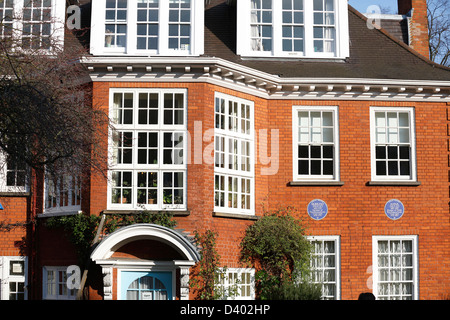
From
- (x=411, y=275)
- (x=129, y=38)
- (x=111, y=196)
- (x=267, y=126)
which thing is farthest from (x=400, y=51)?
(x=111, y=196)

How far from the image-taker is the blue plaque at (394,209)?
19344 mm

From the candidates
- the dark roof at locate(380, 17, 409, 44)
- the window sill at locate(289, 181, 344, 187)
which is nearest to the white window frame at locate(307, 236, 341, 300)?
the window sill at locate(289, 181, 344, 187)

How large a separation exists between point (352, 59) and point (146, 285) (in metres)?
8.69

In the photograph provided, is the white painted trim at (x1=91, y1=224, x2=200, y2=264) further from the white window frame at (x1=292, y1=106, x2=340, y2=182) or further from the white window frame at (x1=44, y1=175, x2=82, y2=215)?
the white window frame at (x1=292, y1=106, x2=340, y2=182)

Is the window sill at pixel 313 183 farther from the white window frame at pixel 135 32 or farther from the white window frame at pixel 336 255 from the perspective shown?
the white window frame at pixel 135 32

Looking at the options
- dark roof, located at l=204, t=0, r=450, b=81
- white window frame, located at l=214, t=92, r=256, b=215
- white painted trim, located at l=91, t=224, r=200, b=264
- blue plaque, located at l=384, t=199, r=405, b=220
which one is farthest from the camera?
dark roof, located at l=204, t=0, r=450, b=81

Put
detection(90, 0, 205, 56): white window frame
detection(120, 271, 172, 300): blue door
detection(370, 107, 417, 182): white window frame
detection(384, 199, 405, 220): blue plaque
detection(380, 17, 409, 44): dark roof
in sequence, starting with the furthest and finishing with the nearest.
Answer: detection(380, 17, 409, 44): dark roof < detection(370, 107, 417, 182): white window frame < detection(384, 199, 405, 220): blue plaque < detection(90, 0, 205, 56): white window frame < detection(120, 271, 172, 300): blue door

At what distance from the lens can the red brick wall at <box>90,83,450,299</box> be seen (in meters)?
19.1

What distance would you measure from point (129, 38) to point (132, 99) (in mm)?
1858

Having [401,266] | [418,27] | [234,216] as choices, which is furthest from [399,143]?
[418,27]

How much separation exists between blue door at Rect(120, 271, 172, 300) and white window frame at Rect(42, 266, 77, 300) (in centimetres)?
144

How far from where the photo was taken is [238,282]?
58.2ft

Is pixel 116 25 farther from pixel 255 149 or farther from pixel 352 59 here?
pixel 352 59
